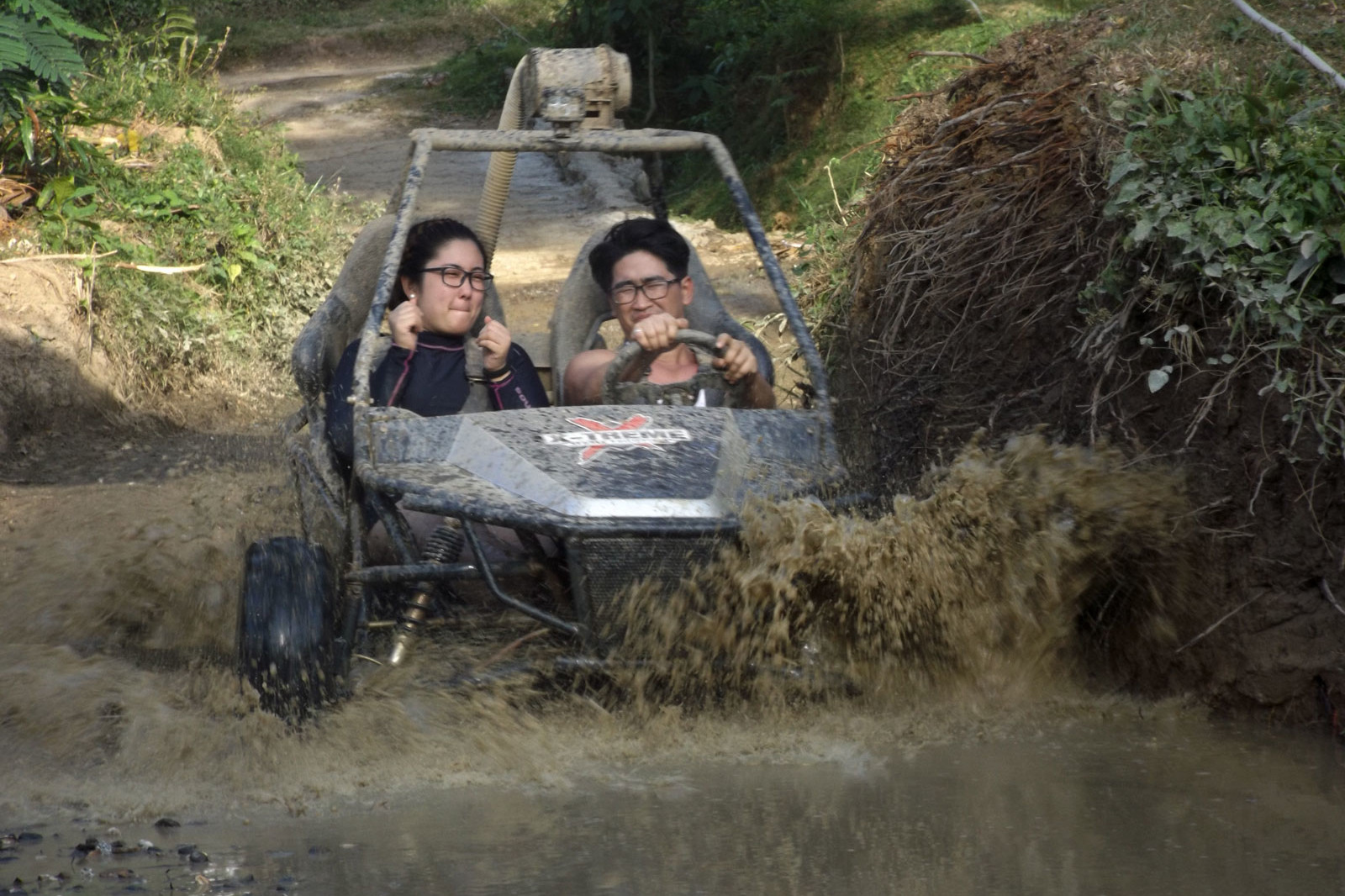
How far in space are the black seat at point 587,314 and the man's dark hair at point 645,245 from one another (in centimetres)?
17

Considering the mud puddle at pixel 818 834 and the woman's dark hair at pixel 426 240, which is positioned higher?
the woman's dark hair at pixel 426 240

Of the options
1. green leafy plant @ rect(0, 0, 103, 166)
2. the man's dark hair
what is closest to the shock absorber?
the man's dark hair

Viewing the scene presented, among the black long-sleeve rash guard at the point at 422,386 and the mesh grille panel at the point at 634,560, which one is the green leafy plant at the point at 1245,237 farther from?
the black long-sleeve rash guard at the point at 422,386

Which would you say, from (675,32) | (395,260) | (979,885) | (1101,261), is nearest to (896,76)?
(675,32)

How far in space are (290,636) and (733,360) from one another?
1.32m

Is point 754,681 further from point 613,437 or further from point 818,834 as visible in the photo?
point 613,437

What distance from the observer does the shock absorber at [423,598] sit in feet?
11.1

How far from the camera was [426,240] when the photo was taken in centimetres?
405

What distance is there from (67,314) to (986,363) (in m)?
4.14

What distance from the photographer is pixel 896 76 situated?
28.3 ft

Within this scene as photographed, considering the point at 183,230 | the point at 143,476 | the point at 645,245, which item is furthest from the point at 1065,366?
the point at 183,230

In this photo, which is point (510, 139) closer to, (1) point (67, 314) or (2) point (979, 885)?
(2) point (979, 885)

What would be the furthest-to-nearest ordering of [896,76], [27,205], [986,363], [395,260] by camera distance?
[896,76], [27,205], [986,363], [395,260]

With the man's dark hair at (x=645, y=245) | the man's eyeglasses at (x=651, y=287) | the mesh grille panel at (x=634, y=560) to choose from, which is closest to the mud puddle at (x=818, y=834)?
the mesh grille panel at (x=634, y=560)
